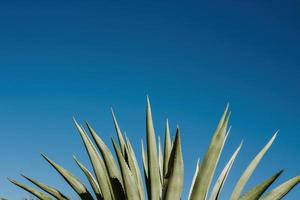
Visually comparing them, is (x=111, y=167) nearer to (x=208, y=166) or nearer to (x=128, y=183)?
(x=128, y=183)

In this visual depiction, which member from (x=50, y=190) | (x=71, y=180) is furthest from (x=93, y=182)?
(x=50, y=190)

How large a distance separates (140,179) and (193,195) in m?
0.61

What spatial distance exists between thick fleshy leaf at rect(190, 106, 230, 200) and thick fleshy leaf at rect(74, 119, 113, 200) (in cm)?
69

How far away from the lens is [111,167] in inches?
135

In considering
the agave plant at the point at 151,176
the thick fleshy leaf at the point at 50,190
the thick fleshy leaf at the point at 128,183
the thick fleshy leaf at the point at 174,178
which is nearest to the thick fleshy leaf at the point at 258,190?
the agave plant at the point at 151,176

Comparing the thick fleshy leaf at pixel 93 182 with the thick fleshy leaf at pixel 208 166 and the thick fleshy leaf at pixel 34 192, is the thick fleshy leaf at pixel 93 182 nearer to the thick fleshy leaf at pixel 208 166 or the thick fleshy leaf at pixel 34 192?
the thick fleshy leaf at pixel 34 192

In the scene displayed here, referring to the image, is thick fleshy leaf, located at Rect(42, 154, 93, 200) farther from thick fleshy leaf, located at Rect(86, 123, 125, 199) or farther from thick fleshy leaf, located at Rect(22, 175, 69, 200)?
thick fleshy leaf, located at Rect(86, 123, 125, 199)

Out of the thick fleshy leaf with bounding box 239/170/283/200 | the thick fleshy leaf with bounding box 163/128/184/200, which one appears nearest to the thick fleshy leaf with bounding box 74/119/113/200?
the thick fleshy leaf with bounding box 163/128/184/200

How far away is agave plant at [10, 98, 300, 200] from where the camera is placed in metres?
3.16

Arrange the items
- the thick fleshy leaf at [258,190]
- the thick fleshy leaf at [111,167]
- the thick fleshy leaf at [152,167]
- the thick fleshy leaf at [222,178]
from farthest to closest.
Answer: the thick fleshy leaf at [222,178]
the thick fleshy leaf at [152,167]
the thick fleshy leaf at [111,167]
the thick fleshy leaf at [258,190]

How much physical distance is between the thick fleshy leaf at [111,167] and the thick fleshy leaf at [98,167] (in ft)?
0.45

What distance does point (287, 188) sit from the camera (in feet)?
11.1

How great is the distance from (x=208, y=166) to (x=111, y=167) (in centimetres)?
74

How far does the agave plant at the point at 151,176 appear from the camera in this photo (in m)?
3.16
